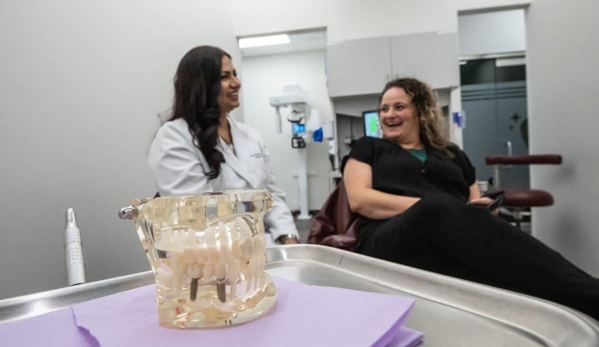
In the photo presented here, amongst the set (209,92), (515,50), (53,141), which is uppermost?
(515,50)

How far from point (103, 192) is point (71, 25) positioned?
0.63 meters

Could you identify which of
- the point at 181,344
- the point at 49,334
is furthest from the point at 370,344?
the point at 49,334

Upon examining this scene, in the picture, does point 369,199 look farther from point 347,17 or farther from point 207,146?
point 347,17

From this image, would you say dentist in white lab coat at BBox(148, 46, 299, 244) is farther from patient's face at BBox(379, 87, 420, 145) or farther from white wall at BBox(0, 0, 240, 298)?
Answer: patient's face at BBox(379, 87, 420, 145)

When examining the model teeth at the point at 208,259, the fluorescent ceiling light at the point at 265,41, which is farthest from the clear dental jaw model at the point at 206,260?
the fluorescent ceiling light at the point at 265,41

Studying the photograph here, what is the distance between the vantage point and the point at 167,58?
7.11 feet

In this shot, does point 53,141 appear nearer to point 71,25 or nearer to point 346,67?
point 71,25

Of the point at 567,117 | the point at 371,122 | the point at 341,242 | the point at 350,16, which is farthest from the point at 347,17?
the point at 341,242

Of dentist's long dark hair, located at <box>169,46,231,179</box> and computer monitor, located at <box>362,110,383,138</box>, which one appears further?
computer monitor, located at <box>362,110,383,138</box>

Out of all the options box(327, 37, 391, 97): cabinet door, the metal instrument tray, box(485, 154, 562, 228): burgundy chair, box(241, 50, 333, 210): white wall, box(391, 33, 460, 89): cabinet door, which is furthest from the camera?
box(241, 50, 333, 210): white wall

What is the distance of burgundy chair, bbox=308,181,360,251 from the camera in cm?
136

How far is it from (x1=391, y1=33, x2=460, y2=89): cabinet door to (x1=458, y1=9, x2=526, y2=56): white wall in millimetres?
1801

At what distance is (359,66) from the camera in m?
3.04

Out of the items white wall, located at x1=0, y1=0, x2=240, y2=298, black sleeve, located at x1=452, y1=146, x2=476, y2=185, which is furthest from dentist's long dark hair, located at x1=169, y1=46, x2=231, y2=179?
black sleeve, located at x1=452, y1=146, x2=476, y2=185
